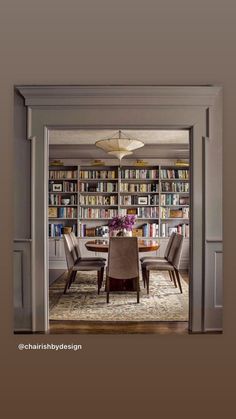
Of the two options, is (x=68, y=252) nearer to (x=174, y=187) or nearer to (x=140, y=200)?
(x=140, y=200)

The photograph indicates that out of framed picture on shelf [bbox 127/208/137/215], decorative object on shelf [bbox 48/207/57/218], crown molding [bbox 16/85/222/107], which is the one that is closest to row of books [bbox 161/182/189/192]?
framed picture on shelf [bbox 127/208/137/215]

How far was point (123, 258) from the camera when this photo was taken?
3.61 m

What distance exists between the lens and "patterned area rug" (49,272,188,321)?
2.96 meters

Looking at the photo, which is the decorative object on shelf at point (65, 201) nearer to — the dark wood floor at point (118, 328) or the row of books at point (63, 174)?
the row of books at point (63, 174)

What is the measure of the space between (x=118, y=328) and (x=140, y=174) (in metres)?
3.81

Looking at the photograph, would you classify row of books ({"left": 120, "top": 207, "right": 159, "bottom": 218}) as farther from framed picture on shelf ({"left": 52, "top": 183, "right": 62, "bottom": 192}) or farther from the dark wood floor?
the dark wood floor

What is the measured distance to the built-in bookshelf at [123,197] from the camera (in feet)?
19.5

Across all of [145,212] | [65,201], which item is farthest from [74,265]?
[145,212]

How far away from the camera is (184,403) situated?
5.53 feet

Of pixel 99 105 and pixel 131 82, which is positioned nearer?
pixel 131 82

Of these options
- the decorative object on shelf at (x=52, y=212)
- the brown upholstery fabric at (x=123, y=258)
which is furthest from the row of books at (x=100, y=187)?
the brown upholstery fabric at (x=123, y=258)
